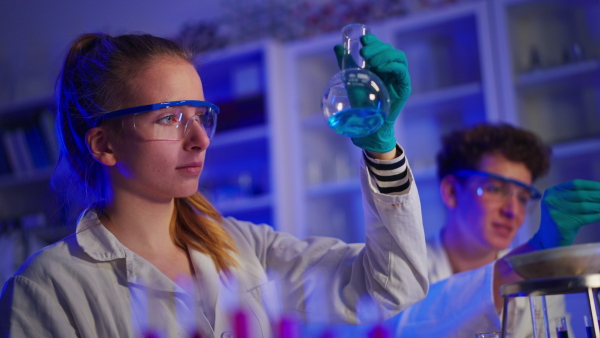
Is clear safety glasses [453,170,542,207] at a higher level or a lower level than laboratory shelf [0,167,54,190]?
lower

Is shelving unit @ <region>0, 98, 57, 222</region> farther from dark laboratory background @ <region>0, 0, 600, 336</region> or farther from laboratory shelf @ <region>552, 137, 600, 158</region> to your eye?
laboratory shelf @ <region>552, 137, 600, 158</region>

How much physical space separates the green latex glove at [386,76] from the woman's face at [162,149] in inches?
14.1

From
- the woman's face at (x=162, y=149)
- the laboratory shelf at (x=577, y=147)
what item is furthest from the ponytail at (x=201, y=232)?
the laboratory shelf at (x=577, y=147)

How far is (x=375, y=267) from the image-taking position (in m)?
1.20

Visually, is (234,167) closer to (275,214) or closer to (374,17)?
(275,214)

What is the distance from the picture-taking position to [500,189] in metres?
1.84

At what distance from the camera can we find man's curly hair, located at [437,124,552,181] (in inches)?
75.0

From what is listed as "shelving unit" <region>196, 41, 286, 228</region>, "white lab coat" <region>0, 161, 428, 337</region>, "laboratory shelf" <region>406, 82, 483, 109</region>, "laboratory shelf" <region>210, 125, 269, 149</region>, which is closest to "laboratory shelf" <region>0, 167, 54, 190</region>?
"shelving unit" <region>196, 41, 286, 228</region>

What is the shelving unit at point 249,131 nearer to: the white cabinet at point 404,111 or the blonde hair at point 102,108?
the white cabinet at point 404,111

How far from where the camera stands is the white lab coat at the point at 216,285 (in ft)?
3.72

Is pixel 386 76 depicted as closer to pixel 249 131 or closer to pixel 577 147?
pixel 577 147

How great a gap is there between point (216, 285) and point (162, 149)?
31cm

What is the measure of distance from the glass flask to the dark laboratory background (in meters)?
1.68

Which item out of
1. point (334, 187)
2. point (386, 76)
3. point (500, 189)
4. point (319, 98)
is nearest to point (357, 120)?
point (386, 76)
